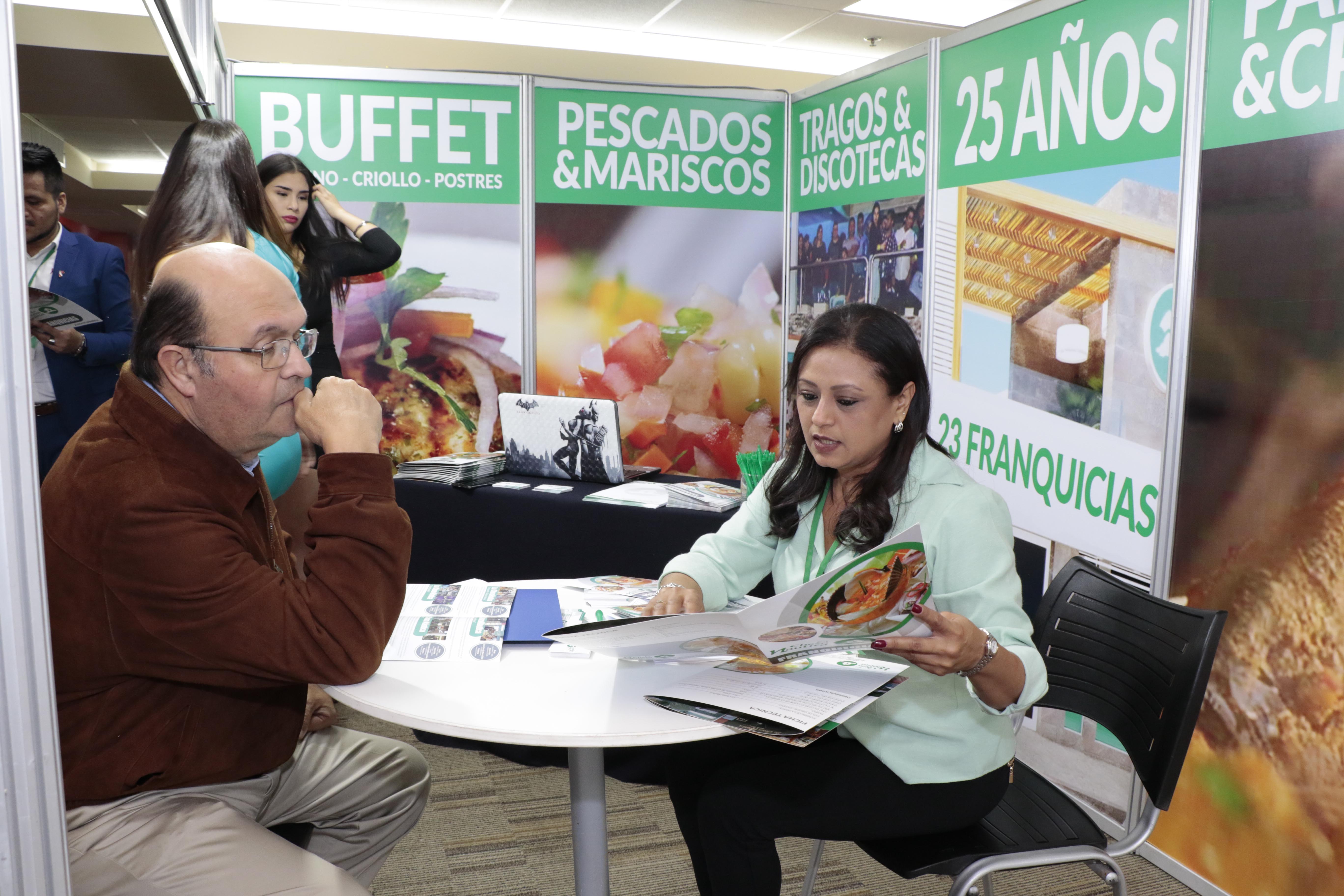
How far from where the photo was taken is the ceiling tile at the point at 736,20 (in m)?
6.23

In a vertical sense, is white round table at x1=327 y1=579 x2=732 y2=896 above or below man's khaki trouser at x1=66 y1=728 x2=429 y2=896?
above

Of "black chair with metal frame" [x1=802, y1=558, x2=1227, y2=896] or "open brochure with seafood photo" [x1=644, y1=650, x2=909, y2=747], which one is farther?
"black chair with metal frame" [x1=802, y1=558, x2=1227, y2=896]

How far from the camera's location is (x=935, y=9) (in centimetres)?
641

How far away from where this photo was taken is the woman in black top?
129 inches

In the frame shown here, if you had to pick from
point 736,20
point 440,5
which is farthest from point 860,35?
point 440,5

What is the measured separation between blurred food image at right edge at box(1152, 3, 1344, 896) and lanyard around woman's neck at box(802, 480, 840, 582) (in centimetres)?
106

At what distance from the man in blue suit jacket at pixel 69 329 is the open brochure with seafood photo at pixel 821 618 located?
1301 mm

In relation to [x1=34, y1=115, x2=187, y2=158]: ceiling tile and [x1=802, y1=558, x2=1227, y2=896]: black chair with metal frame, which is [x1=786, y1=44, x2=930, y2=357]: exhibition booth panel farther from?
[x1=34, y1=115, x2=187, y2=158]: ceiling tile

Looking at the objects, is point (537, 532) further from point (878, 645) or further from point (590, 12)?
point (590, 12)

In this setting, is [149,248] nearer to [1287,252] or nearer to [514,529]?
[514,529]

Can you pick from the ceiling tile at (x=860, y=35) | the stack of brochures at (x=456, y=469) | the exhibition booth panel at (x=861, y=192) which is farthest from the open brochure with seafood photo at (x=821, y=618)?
the ceiling tile at (x=860, y=35)

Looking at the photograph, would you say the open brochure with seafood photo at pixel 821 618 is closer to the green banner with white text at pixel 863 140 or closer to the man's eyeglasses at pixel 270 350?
the man's eyeglasses at pixel 270 350

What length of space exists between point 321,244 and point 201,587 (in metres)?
2.78

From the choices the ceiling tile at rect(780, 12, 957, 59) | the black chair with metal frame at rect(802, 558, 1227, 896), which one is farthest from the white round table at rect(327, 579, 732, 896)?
the ceiling tile at rect(780, 12, 957, 59)
